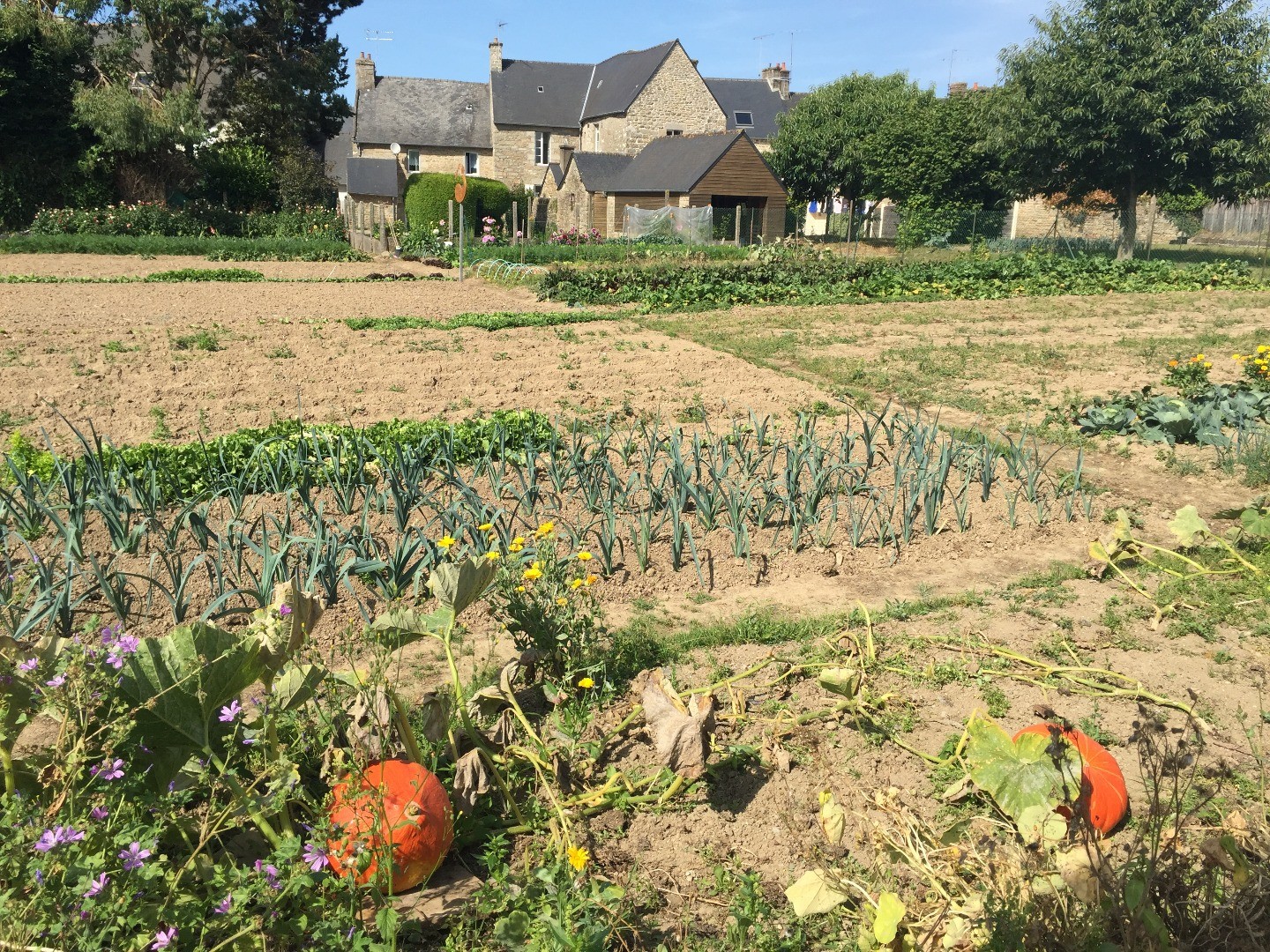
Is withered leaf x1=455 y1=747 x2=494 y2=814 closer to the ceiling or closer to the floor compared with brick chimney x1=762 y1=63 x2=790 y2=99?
closer to the floor

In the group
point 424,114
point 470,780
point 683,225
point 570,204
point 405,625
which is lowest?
point 470,780

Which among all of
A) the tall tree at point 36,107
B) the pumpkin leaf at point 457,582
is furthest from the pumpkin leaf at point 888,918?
the tall tree at point 36,107

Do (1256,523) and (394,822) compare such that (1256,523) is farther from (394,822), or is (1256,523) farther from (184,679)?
(184,679)

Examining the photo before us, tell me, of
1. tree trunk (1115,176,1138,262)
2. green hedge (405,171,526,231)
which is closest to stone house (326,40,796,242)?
green hedge (405,171,526,231)

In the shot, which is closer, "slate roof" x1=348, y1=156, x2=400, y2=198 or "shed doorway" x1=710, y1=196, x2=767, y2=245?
"shed doorway" x1=710, y1=196, x2=767, y2=245

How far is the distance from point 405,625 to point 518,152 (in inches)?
1860

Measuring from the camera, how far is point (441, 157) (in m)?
46.7

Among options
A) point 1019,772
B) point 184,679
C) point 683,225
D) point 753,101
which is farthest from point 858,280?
point 753,101

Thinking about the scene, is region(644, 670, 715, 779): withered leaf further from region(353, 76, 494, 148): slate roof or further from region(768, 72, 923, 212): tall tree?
region(353, 76, 494, 148): slate roof

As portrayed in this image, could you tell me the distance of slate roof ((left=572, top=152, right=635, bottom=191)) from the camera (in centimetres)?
3772

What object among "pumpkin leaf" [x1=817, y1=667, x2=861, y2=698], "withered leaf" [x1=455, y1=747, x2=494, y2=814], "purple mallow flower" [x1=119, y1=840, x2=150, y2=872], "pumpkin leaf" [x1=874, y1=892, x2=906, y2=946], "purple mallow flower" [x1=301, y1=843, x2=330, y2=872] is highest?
"purple mallow flower" [x1=119, y1=840, x2=150, y2=872]

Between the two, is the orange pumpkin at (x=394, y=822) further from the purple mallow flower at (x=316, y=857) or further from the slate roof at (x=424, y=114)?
the slate roof at (x=424, y=114)

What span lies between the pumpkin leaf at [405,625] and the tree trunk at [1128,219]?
26.1 m

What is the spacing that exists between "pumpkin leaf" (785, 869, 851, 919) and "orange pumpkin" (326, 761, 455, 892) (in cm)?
85
